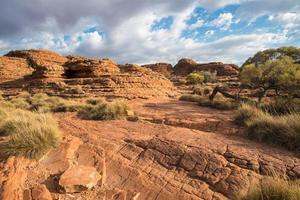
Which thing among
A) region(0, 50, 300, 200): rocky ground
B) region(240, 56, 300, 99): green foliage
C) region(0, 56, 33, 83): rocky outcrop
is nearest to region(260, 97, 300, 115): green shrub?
region(240, 56, 300, 99): green foliage

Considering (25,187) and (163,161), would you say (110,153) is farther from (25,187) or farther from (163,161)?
(25,187)

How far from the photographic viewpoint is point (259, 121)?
7305 millimetres

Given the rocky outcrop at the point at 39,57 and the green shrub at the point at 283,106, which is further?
the rocky outcrop at the point at 39,57

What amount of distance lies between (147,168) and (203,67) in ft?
187

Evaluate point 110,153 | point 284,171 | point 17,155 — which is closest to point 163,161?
point 110,153

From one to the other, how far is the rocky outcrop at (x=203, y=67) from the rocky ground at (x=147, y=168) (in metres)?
47.9

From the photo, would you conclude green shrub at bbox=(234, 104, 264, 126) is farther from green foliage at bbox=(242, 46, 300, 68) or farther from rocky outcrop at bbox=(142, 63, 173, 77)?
rocky outcrop at bbox=(142, 63, 173, 77)

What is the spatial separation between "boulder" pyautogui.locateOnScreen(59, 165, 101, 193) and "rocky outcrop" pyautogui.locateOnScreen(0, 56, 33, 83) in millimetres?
26424

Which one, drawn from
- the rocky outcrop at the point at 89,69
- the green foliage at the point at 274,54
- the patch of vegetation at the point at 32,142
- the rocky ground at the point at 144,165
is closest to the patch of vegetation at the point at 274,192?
the rocky ground at the point at 144,165

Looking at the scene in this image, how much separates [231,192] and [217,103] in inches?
385

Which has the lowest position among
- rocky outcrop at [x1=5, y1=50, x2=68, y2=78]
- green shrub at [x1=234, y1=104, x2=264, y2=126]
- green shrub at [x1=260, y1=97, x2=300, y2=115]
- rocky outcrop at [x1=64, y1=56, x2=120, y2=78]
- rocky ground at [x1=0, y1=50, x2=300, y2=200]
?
green shrub at [x1=260, y1=97, x2=300, y2=115]

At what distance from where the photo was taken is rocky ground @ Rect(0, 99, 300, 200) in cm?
429

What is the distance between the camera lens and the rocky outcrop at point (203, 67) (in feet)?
179

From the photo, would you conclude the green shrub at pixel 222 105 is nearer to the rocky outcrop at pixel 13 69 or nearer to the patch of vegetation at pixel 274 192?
the patch of vegetation at pixel 274 192
